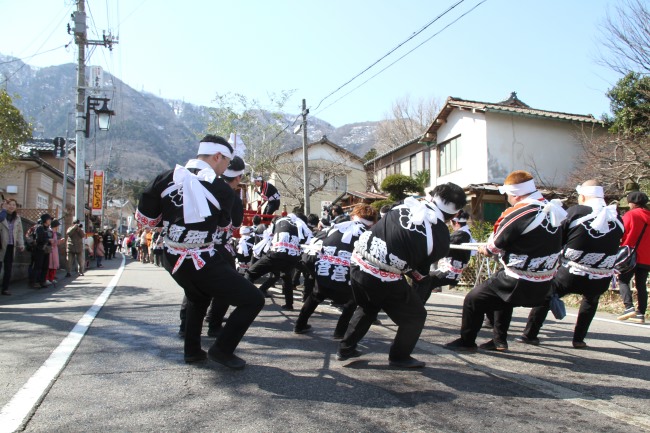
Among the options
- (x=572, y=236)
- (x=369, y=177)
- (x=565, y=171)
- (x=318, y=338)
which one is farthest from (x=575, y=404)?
(x=369, y=177)

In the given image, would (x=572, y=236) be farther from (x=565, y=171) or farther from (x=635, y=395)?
(x=565, y=171)

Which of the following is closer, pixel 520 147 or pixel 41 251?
pixel 41 251

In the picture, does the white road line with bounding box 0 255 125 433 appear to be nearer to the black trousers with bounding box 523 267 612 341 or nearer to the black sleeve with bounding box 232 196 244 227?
the black sleeve with bounding box 232 196 244 227

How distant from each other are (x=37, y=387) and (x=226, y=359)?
1385 mm

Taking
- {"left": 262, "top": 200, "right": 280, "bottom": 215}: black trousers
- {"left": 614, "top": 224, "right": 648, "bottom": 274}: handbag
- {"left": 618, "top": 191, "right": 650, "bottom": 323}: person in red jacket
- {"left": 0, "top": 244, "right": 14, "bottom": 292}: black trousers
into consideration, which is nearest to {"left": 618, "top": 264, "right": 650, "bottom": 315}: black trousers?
{"left": 618, "top": 191, "right": 650, "bottom": 323}: person in red jacket

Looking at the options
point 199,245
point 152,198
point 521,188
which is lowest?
point 199,245

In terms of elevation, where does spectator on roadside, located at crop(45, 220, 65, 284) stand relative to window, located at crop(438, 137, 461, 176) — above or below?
below

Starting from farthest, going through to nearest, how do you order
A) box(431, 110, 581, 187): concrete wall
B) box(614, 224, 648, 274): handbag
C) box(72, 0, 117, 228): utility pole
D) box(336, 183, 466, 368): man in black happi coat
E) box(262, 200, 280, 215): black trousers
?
box(431, 110, 581, 187): concrete wall, box(72, 0, 117, 228): utility pole, box(262, 200, 280, 215): black trousers, box(614, 224, 648, 274): handbag, box(336, 183, 466, 368): man in black happi coat

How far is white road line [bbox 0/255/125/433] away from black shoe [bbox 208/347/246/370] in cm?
121

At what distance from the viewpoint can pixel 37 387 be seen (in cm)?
379

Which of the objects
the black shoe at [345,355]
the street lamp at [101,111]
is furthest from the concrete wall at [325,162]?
the black shoe at [345,355]

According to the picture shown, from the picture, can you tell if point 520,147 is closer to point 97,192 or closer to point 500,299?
point 500,299

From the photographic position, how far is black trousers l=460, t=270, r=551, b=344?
4844mm

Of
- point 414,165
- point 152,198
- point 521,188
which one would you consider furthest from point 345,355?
point 414,165
